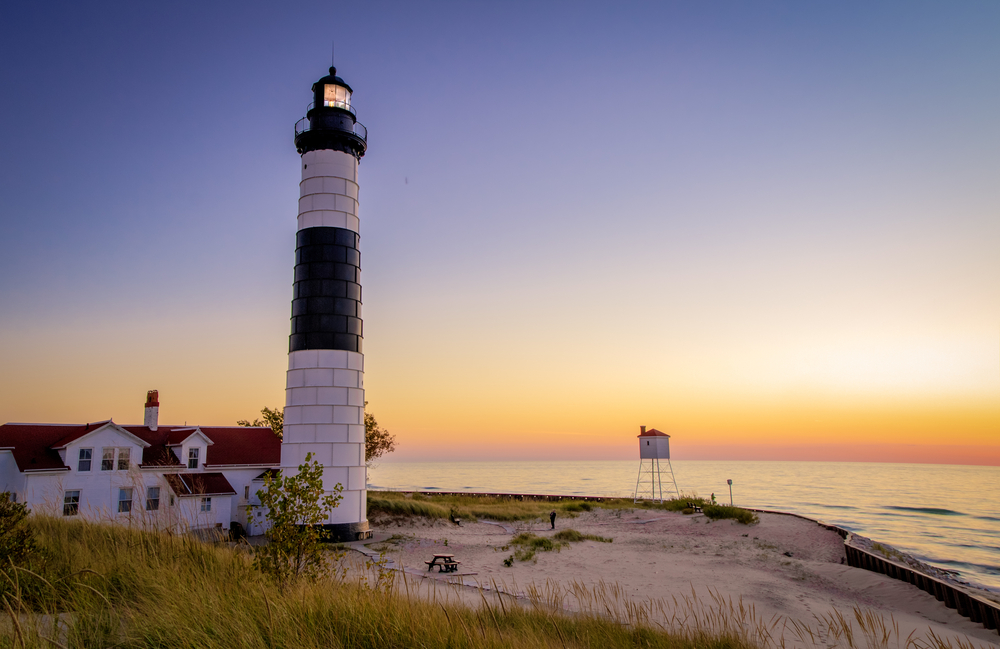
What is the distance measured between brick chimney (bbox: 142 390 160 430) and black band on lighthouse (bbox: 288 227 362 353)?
8.47m

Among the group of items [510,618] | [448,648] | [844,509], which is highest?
[448,648]

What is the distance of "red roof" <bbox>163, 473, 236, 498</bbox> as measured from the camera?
23000 millimetres

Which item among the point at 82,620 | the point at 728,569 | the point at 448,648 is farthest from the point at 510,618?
the point at 728,569

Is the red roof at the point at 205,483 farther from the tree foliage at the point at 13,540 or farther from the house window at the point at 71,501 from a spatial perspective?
the tree foliage at the point at 13,540

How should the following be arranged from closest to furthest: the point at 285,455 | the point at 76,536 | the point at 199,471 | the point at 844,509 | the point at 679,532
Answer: the point at 76,536
the point at 285,455
the point at 199,471
the point at 679,532
the point at 844,509

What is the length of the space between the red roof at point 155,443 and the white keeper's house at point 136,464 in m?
0.03

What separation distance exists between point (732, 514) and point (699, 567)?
523 inches

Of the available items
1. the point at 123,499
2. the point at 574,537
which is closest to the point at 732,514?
the point at 574,537

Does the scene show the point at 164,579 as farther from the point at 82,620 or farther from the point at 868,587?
the point at 868,587

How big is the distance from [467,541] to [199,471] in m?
12.0

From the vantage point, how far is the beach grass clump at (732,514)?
31109 millimetres

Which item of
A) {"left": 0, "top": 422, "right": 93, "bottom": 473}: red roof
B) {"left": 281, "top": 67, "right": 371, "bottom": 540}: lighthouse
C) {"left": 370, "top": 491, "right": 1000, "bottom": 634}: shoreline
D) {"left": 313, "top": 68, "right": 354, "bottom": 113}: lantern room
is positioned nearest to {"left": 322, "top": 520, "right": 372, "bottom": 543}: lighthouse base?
{"left": 281, "top": 67, "right": 371, "bottom": 540}: lighthouse

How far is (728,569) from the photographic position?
19656mm

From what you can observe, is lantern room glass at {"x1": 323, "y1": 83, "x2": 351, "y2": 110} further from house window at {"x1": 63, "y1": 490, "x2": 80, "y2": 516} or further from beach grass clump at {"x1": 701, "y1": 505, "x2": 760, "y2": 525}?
beach grass clump at {"x1": 701, "y1": 505, "x2": 760, "y2": 525}
